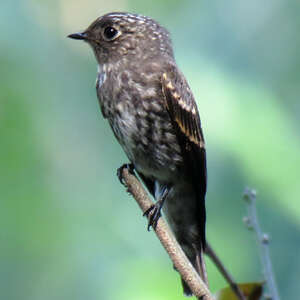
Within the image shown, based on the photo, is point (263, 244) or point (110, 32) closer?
point (263, 244)

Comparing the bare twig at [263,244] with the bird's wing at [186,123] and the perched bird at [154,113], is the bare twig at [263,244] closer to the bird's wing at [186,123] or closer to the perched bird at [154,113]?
the perched bird at [154,113]

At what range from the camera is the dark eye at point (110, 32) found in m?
3.92

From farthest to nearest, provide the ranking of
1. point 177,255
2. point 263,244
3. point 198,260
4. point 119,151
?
point 119,151
point 198,260
point 263,244
point 177,255

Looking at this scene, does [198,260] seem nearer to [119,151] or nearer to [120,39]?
[119,151]

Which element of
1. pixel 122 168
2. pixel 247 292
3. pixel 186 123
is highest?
pixel 186 123

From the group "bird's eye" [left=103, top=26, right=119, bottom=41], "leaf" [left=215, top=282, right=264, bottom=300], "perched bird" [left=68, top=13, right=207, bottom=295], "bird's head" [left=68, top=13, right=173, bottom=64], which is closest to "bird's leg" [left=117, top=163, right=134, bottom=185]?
"perched bird" [left=68, top=13, right=207, bottom=295]

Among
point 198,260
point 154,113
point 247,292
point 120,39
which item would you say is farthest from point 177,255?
point 120,39

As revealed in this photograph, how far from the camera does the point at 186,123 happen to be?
371 cm

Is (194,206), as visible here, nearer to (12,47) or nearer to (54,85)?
(54,85)

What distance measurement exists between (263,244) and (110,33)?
1.73m

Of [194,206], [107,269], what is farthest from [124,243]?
[194,206]

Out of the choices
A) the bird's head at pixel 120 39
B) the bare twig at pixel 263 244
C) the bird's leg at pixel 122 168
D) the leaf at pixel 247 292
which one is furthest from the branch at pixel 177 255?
the bird's head at pixel 120 39

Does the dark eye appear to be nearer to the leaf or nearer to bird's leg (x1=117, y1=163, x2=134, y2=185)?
bird's leg (x1=117, y1=163, x2=134, y2=185)

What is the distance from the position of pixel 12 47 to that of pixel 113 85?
1.23 meters
